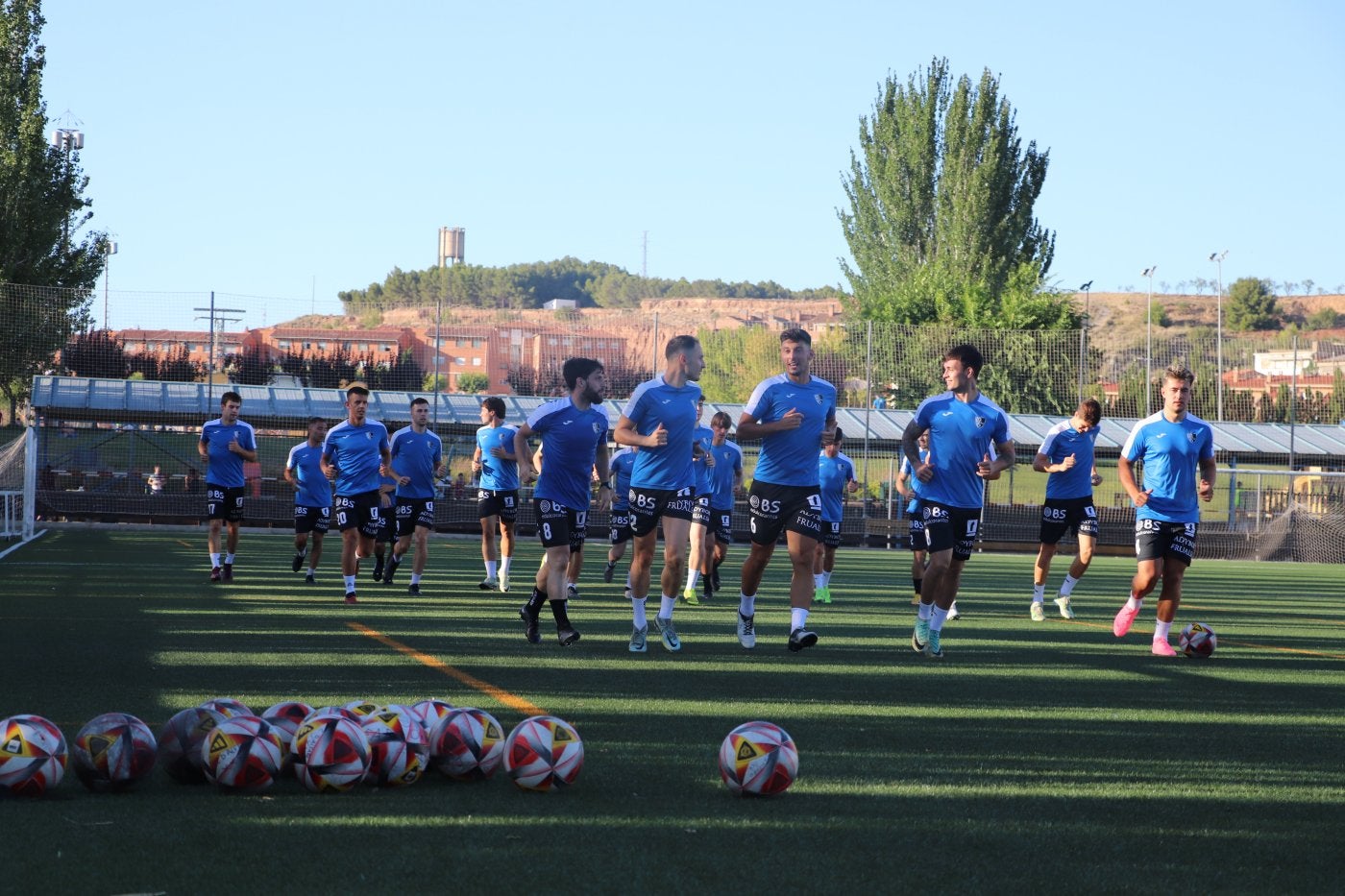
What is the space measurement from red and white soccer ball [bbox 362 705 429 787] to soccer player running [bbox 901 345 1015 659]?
561 centimetres

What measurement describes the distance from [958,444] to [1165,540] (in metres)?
1.95

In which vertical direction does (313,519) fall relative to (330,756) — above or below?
below

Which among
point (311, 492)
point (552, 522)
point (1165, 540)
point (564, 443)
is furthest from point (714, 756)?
point (311, 492)

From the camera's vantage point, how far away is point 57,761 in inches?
204

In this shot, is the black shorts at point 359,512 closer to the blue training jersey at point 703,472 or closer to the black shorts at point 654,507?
the blue training jersey at point 703,472

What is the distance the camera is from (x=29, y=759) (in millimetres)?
5109

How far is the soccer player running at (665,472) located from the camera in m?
10.3

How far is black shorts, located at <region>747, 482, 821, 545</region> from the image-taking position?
10289 mm

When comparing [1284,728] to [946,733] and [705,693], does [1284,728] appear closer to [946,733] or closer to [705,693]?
[946,733]

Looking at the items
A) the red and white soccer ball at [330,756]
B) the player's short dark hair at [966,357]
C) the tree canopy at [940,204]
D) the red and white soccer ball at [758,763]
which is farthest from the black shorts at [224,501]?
the tree canopy at [940,204]

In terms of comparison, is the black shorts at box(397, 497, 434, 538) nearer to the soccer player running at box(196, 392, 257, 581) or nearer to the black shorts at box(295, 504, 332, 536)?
the black shorts at box(295, 504, 332, 536)

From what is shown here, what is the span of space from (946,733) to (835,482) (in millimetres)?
9461

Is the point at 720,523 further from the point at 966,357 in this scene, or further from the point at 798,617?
the point at 966,357

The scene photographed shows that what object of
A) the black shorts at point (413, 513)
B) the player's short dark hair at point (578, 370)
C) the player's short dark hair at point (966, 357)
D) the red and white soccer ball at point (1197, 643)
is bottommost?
the red and white soccer ball at point (1197, 643)
